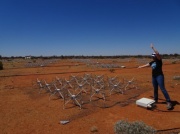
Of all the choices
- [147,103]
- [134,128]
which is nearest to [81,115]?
[147,103]

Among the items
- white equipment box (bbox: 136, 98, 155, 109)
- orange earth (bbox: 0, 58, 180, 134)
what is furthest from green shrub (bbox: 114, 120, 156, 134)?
white equipment box (bbox: 136, 98, 155, 109)

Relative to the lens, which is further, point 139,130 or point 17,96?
point 17,96

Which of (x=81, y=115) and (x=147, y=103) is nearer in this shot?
(x=81, y=115)

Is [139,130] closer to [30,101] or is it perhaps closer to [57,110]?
[57,110]

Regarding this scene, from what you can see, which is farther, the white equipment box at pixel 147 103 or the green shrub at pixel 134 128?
the white equipment box at pixel 147 103

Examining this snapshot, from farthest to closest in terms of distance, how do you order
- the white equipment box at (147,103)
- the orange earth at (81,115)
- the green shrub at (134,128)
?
1. the white equipment box at (147,103)
2. the orange earth at (81,115)
3. the green shrub at (134,128)

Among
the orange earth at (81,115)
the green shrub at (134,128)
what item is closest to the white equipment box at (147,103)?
the orange earth at (81,115)

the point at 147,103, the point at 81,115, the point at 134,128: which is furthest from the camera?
the point at 147,103

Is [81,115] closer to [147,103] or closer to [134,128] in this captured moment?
[147,103]

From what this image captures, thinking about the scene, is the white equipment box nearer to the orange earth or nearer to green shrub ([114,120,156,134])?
the orange earth

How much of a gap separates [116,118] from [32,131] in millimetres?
3239

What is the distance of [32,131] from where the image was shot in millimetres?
7145

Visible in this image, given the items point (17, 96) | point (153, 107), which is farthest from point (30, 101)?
point (153, 107)

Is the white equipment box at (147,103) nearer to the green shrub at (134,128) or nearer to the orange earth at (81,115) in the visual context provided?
the orange earth at (81,115)
